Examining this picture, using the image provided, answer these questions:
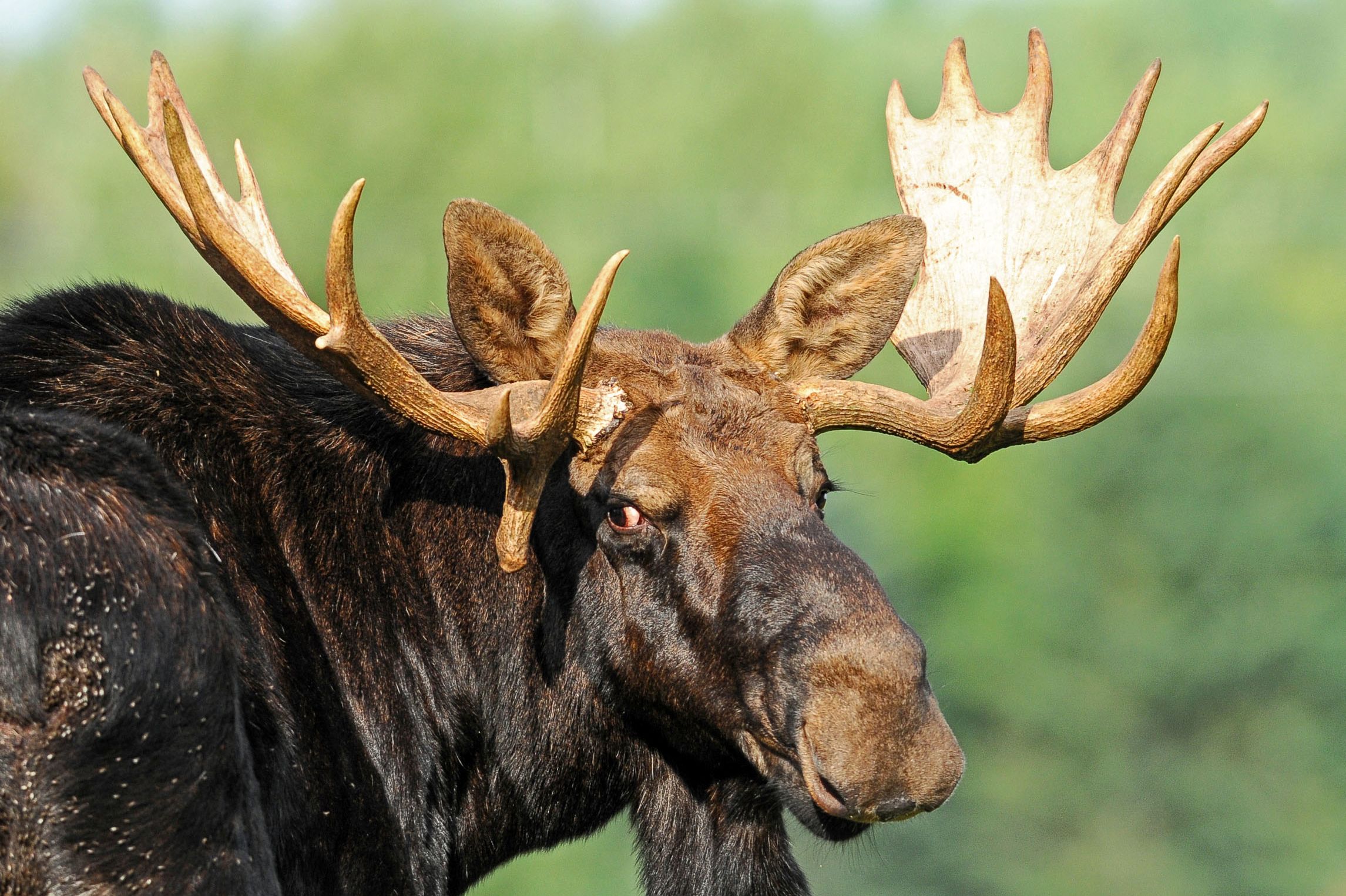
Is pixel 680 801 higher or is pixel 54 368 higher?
pixel 54 368

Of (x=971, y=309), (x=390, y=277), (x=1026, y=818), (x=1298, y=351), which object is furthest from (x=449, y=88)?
(x=971, y=309)

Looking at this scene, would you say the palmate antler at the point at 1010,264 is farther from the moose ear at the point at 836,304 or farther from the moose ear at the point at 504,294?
the moose ear at the point at 504,294

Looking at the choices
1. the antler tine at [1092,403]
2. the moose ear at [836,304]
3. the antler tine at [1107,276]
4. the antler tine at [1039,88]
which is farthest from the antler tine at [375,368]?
the antler tine at [1039,88]

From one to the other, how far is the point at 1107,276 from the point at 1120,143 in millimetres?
862

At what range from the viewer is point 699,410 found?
16.6 ft

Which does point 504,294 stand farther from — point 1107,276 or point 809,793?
point 1107,276

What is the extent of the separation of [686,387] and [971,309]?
1.59 m

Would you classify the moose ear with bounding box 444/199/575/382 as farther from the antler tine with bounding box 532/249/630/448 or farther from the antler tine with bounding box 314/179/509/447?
the antler tine with bounding box 532/249/630/448

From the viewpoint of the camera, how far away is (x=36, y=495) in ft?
12.9

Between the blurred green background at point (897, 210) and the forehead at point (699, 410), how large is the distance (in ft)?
47.2

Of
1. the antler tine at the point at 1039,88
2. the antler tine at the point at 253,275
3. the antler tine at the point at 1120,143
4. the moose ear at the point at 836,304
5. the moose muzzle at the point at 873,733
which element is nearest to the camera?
the moose muzzle at the point at 873,733

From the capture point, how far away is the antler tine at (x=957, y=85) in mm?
6641

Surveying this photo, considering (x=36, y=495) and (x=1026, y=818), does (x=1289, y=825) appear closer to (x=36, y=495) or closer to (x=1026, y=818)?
(x=1026, y=818)

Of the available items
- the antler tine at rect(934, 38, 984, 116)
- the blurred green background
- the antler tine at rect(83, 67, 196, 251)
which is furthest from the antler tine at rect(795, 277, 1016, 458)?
the blurred green background
